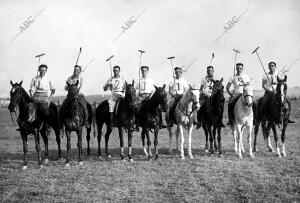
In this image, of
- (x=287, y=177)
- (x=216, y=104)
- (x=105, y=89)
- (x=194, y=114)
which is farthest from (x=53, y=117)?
(x=287, y=177)

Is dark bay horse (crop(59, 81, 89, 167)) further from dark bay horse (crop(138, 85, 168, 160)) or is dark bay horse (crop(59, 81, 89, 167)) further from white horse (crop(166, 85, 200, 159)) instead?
white horse (crop(166, 85, 200, 159))

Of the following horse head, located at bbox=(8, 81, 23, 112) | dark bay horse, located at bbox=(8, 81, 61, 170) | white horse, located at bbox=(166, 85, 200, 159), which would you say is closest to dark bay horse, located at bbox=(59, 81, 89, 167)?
dark bay horse, located at bbox=(8, 81, 61, 170)

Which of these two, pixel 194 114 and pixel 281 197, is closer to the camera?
pixel 281 197

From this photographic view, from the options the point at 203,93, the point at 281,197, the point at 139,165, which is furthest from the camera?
the point at 203,93

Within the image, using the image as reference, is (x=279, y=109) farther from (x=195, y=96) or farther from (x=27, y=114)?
(x=27, y=114)

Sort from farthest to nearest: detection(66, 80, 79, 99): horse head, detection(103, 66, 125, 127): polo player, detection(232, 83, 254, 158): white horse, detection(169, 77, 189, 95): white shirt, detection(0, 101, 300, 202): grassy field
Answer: detection(169, 77, 189, 95): white shirt < detection(103, 66, 125, 127): polo player < detection(232, 83, 254, 158): white horse < detection(66, 80, 79, 99): horse head < detection(0, 101, 300, 202): grassy field

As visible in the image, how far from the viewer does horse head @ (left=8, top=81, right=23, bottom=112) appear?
10.4 metres

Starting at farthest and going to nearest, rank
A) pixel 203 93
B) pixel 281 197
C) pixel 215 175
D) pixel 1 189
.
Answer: pixel 203 93 → pixel 215 175 → pixel 1 189 → pixel 281 197

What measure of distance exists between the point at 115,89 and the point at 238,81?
488cm

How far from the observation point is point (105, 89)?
42.2ft

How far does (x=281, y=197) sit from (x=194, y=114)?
5.91 metres

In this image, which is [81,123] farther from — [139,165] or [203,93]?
[203,93]

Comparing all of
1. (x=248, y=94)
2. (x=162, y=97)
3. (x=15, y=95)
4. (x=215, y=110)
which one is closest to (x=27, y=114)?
(x=15, y=95)

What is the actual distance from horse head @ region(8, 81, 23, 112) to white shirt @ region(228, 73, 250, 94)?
7.93 m
